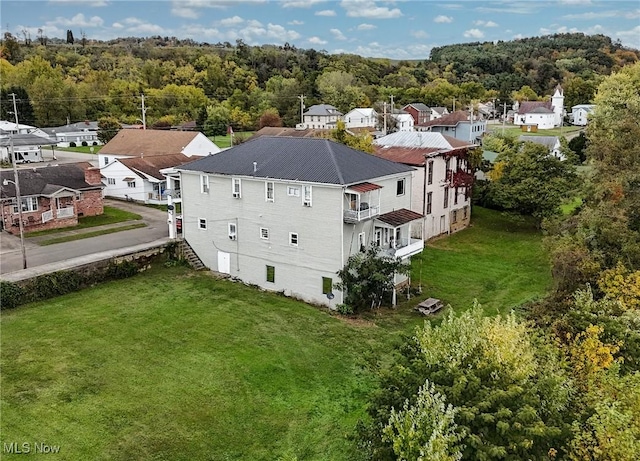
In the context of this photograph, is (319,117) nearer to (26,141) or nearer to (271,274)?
(26,141)

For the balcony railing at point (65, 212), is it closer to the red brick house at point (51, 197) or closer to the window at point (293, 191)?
the red brick house at point (51, 197)

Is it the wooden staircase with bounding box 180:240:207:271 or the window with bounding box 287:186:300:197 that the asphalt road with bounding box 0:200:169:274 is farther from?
the window with bounding box 287:186:300:197

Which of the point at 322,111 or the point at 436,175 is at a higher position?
the point at 322,111

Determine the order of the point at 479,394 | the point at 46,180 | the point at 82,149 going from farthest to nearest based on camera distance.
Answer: the point at 82,149
the point at 46,180
the point at 479,394

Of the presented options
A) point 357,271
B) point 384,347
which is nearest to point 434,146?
point 357,271

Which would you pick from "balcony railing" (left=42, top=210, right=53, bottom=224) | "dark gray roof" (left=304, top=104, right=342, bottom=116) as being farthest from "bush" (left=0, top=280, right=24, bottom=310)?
"dark gray roof" (left=304, top=104, right=342, bottom=116)

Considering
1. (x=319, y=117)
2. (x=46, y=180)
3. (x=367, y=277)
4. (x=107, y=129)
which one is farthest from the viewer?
(x=319, y=117)

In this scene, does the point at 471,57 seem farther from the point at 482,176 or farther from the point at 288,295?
the point at 288,295

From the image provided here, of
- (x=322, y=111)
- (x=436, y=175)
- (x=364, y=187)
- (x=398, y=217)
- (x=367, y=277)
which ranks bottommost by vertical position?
(x=367, y=277)

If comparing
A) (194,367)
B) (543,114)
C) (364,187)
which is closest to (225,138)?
(543,114)

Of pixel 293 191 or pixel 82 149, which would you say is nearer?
pixel 293 191
